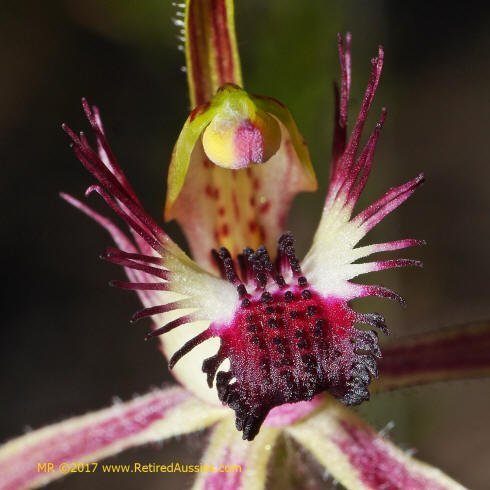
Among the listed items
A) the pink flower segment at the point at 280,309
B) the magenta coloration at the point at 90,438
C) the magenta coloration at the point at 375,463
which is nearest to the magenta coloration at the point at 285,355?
the pink flower segment at the point at 280,309

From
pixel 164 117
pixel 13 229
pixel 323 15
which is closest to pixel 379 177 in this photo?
pixel 164 117

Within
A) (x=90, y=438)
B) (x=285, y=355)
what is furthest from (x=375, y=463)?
(x=90, y=438)

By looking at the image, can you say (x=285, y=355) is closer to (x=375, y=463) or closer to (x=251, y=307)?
(x=251, y=307)

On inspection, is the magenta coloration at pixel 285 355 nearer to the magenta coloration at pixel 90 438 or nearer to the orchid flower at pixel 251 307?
the orchid flower at pixel 251 307

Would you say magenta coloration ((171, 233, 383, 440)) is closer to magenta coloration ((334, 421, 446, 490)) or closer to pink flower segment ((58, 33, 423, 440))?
pink flower segment ((58, 33, 423, 440))

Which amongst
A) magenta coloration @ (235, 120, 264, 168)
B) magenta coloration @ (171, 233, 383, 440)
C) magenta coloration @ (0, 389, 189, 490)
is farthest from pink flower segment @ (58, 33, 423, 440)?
magenta coloration @ (0, 389, 189, 490)

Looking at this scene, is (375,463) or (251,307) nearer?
(251,307)

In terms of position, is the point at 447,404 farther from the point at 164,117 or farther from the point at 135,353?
the point at 164,117
